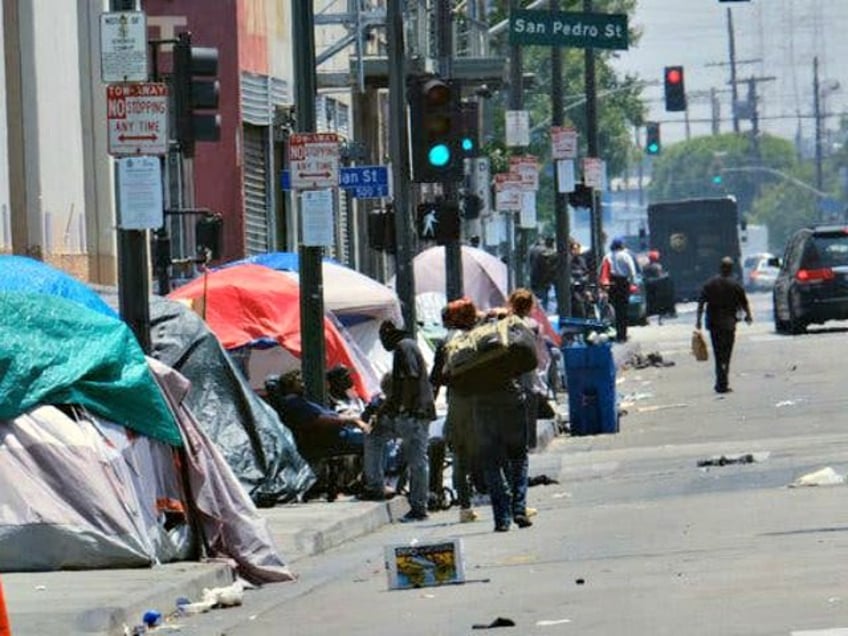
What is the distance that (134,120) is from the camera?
20594mm

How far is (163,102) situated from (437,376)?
15.8ft

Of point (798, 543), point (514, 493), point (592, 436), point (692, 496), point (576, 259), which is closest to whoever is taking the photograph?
point (798, 543)

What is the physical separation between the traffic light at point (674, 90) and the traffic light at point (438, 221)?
116 ft

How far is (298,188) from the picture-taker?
92.1 ft

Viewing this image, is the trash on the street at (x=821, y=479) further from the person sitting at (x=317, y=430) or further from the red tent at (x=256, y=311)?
the red tent at (x=256, y=311)

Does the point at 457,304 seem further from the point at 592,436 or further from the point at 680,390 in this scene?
the point at 680,390

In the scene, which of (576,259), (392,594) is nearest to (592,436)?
(392,594)

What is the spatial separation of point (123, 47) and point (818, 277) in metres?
34.0

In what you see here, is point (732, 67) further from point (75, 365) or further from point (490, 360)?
point (75, 365)

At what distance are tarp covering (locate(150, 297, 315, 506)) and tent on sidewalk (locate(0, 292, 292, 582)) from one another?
167 inches

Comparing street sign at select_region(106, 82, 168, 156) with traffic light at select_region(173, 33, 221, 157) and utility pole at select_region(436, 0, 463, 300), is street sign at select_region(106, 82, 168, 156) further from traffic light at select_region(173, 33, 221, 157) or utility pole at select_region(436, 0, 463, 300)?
utility pole at select_region(436, 0, 463, 300)

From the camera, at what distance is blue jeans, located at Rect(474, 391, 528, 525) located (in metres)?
22.6

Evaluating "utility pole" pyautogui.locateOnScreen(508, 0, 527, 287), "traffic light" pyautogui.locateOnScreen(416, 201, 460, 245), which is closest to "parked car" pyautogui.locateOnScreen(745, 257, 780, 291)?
"utility pole" pyautogui.locateOnScreen(508, 0, 527, 287)

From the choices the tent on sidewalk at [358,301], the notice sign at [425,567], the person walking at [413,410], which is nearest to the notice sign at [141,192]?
the notice sign at [425,567]
